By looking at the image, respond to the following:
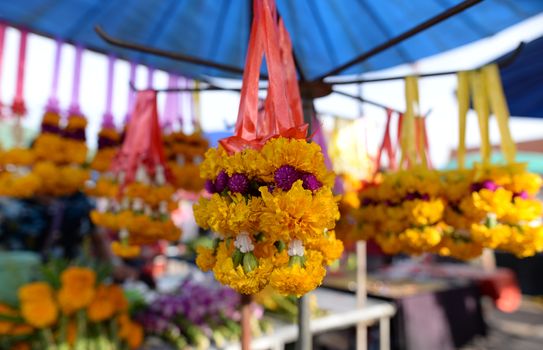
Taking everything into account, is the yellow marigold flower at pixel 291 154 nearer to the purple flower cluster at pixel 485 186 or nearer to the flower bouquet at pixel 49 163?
the purple flower cluster at pixel 485 186

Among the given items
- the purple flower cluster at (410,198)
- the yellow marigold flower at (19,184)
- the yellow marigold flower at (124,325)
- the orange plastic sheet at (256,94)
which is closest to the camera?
the orange plastic sheet at (256,94)

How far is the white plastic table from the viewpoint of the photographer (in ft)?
6.15

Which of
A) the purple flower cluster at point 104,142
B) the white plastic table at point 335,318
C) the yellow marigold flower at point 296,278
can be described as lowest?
the white plastic table at point 335,318

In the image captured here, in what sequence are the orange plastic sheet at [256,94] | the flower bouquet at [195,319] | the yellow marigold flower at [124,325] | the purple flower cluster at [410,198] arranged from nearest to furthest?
1. the orange plastic sheet at [256,94]
2. the purple flower cluster at [410,198]
3. the yellow marigold flower at [124,325]
4. the flower bouquet at [195,319]

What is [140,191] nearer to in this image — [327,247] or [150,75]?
[327,247]

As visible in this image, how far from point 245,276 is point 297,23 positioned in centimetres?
113

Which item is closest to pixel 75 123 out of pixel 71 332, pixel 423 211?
pixel 71 332

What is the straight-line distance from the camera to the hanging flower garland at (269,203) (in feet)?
1.92

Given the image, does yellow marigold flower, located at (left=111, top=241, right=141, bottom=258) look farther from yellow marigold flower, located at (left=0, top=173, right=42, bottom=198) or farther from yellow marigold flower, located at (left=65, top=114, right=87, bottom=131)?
yellow marigold flower, located at (left=65, top=114, right=87, bottom=131)

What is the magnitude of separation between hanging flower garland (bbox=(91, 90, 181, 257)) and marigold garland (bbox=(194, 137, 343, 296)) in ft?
1.85

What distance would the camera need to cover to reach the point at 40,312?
1529mm

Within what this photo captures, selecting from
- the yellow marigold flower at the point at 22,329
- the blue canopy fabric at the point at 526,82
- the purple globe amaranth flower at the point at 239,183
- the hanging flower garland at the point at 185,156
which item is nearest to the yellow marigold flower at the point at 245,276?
the purple globe amaranth flower at the point at 239,183

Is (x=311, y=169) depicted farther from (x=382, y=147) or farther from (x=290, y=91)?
(x=382, y=147)

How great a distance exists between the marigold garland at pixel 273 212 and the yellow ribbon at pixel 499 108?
2.61 ft
